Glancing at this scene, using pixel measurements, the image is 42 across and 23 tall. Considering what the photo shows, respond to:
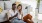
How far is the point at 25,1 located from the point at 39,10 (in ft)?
0.59

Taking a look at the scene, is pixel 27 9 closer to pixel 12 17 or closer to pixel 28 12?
pixel 28 12

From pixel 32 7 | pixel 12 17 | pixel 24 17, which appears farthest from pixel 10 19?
pixel 32 7

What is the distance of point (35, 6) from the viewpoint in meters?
0.93

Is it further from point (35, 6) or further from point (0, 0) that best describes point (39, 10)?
point (0, 0)

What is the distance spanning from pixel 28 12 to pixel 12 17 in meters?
0.17

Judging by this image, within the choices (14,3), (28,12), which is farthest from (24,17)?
(14,3)

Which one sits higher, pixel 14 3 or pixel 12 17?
pixel 14 3

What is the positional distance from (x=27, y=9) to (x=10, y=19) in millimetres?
195

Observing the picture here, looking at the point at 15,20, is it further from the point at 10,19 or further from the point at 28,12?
the point at 28,12

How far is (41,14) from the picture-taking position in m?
0.97

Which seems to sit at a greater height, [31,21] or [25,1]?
[25,1]

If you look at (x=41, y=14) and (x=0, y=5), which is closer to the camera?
(x=0, y=5)

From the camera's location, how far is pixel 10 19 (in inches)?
34.6

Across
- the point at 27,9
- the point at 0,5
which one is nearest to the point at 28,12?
the point at 27,9
